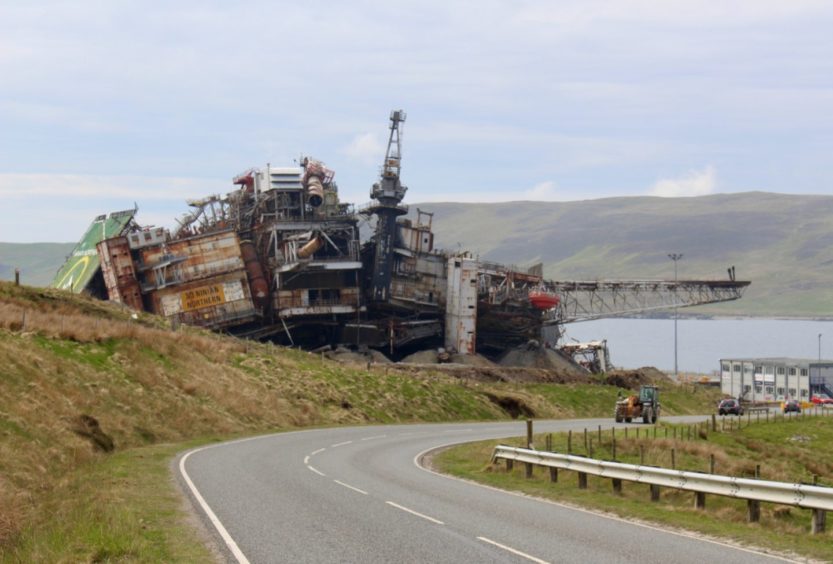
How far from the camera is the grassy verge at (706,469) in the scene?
20.3 metres

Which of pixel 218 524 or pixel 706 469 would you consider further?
pixel 706 469

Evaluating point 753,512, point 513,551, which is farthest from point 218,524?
point 753,512

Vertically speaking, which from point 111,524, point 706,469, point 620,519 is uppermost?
point 111,524

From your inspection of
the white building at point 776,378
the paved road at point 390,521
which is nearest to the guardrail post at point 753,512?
the paved road at point 390,521

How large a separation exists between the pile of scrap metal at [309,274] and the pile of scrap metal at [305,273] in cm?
12

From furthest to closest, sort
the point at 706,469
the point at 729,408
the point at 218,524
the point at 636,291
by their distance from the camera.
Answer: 1. the point at 636,291
2. the point at 729,408
3. the point at 706,469
4. the point at 218,524

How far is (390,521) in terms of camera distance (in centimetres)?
2014

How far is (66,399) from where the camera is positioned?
38.7m

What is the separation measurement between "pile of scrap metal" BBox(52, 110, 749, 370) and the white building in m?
55.4

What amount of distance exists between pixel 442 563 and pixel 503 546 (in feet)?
6.01

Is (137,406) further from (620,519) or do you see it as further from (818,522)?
(818,522)

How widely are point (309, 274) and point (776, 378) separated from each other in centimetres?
8423

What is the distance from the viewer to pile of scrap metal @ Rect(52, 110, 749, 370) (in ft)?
315

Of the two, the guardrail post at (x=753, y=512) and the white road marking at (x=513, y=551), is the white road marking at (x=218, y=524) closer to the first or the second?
the white road marking at (x=513, y=551)
